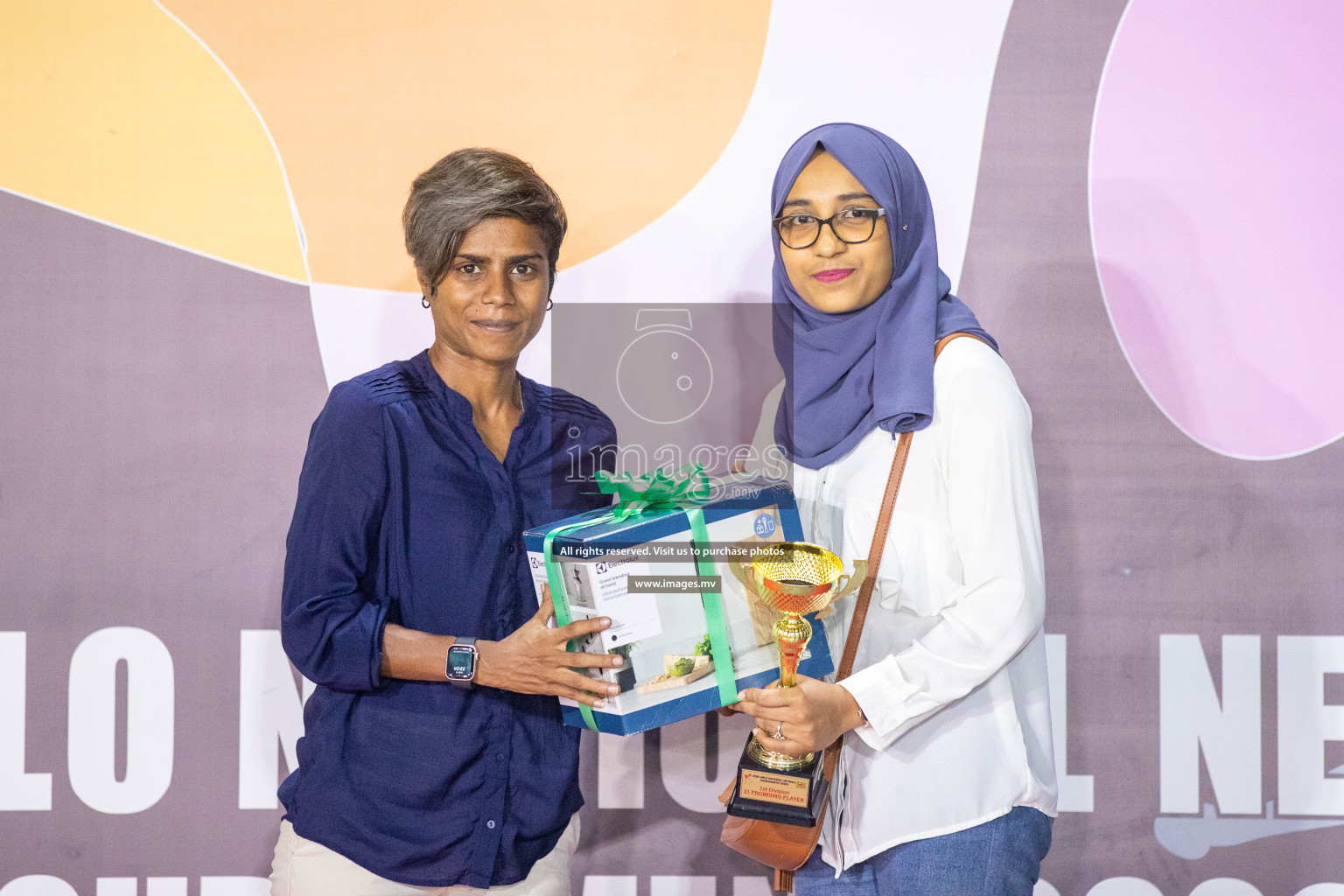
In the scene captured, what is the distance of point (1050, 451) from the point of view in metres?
2.41

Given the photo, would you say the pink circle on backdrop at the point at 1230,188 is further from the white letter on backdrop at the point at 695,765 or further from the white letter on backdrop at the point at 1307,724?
the white letter on backdrop at the point at 695,765

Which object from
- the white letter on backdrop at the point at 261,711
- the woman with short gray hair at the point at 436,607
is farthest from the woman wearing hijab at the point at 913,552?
the white letter on backdrop at the point at 261,711

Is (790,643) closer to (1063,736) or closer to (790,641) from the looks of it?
(790,641)

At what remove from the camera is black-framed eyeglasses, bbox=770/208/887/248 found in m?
1.60

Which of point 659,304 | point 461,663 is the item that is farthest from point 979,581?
point 659,304

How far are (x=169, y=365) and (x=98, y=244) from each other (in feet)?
1.18

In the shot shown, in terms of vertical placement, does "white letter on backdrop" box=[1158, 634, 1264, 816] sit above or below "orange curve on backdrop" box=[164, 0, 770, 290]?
below

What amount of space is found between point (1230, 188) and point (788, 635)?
1.79 m

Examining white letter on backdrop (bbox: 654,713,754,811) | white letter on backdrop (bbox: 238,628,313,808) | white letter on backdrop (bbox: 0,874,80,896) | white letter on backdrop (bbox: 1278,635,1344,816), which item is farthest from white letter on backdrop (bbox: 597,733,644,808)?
white letter on backdrop (bbox: 1278,635,1344,816)

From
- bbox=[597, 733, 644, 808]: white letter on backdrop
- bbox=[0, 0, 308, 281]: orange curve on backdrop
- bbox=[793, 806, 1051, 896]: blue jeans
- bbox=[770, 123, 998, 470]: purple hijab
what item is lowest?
bbox=[597, 733, 644, 808]: white letter on backdrop

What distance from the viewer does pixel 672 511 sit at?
1550mm

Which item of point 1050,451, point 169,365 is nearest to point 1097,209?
point 1050,451

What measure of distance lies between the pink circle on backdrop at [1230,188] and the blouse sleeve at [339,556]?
1.86 meters

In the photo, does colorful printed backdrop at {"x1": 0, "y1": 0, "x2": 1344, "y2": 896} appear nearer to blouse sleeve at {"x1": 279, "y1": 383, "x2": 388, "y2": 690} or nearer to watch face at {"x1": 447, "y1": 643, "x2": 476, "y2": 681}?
blouse sleeve at {"x1": 279, "y1": 383, "x2": 388, "y2": 690}
